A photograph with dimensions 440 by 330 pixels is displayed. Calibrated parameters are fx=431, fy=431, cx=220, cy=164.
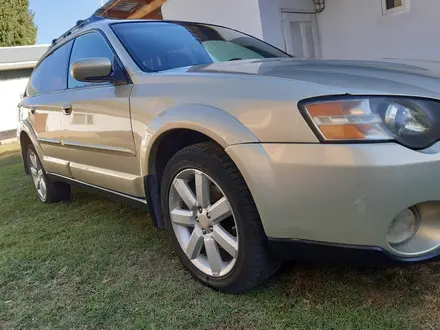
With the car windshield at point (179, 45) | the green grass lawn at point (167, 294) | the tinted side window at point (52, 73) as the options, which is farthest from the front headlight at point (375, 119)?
the tinted side window at point (52, 73)

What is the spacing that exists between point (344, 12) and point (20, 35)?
23828mm

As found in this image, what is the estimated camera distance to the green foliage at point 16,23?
24625 mm

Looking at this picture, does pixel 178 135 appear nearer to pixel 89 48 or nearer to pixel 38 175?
pixel 89 48

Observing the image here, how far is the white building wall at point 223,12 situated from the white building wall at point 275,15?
100 mm

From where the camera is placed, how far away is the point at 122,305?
7.16 feet

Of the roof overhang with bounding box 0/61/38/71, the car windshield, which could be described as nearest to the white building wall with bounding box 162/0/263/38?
the car windshield

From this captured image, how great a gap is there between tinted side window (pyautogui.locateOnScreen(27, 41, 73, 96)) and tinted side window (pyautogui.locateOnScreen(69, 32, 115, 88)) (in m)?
0.16

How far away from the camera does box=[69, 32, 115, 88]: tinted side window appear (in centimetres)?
294

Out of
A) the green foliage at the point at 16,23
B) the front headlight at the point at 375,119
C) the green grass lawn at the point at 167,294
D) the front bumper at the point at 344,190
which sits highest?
the green foliage at the point at 16,23

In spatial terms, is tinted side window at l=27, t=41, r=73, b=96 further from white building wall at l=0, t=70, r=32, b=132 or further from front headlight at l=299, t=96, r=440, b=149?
white building wall at l=0, t=70, r=32, b=132

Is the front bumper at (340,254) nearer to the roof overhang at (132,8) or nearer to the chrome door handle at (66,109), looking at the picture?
the chrome door handle at (66,109)

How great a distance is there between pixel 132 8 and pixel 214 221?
28.3 ft

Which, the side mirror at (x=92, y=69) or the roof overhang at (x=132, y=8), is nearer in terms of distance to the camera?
the side mirror at (x=92, y=69)

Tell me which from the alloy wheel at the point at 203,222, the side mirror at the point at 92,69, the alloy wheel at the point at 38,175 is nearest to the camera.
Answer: the alloy wheel at the point at 203,222
